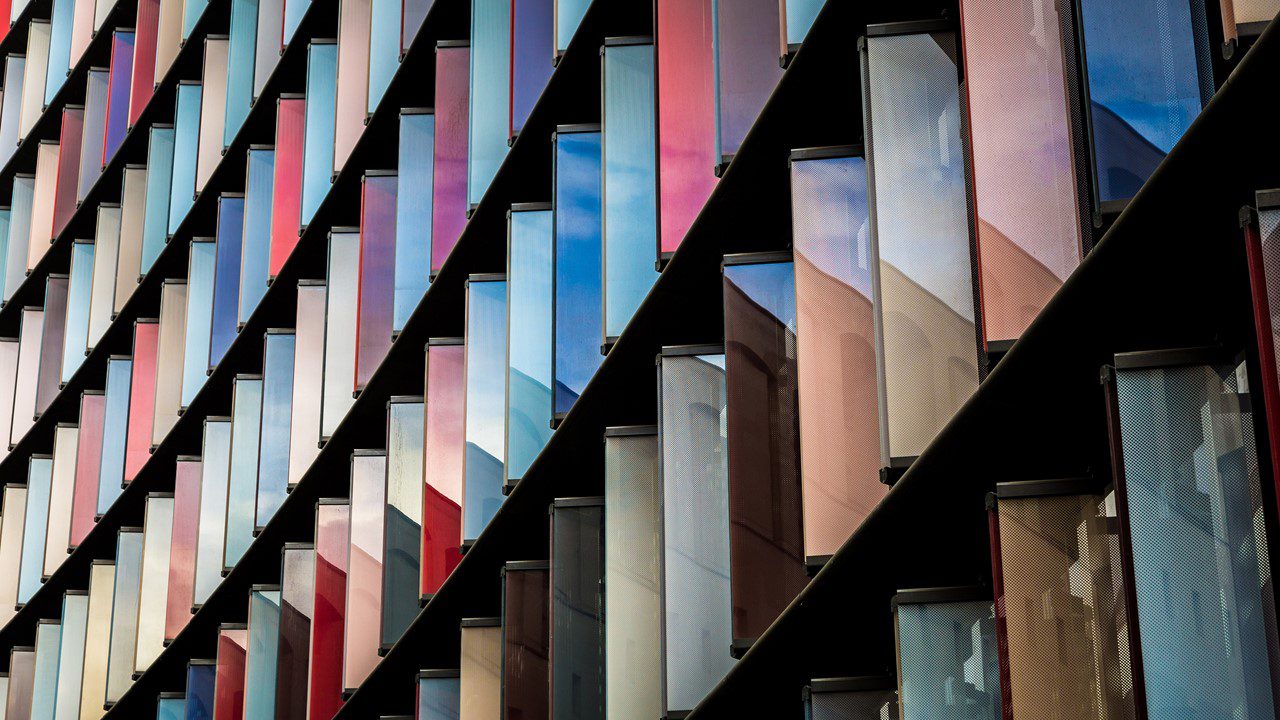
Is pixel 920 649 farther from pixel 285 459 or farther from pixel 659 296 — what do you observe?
pixel 285 459

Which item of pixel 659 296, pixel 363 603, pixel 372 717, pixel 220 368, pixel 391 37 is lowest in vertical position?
pixel 372 717

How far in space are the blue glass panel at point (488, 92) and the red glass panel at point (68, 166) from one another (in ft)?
57.6

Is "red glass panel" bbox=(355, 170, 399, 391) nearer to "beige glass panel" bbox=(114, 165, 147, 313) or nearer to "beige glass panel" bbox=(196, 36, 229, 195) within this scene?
"beige glass panel" bbox=(196, 36, 229, 195)

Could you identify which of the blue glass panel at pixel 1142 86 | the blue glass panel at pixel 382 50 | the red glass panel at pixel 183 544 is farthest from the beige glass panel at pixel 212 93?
the blue glass panel at pixel 1142 86

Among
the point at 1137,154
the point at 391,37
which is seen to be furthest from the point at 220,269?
the point at 1137,154

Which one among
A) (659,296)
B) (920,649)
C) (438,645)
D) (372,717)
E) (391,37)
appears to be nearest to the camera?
(920,649)

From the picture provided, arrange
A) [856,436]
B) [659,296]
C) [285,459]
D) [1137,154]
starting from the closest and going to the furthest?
[1137,154] → [856,436] → [659,296] → [285,459]

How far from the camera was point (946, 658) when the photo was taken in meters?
9.28

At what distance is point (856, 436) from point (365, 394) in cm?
1103

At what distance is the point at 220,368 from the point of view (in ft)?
84.7

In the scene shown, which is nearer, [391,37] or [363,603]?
[363,603]

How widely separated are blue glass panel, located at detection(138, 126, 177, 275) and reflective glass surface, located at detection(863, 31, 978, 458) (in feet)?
69.5

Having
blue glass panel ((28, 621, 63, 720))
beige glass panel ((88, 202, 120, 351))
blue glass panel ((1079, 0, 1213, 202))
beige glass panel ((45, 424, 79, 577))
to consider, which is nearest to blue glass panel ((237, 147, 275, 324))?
beige glass panel ((88, 202, 120, 351))

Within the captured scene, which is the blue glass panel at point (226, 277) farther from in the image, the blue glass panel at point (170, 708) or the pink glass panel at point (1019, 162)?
the pink glass panel at point (1019, 162)
